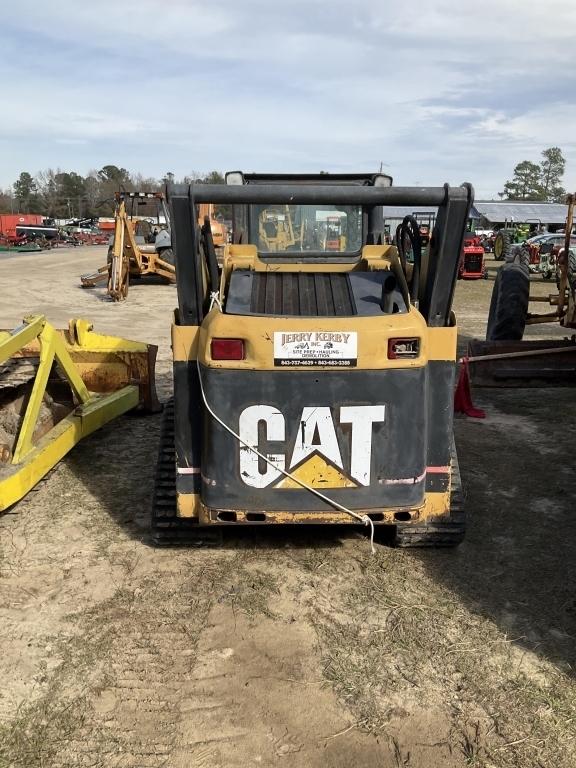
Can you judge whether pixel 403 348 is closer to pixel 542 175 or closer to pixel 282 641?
pixel 282 641

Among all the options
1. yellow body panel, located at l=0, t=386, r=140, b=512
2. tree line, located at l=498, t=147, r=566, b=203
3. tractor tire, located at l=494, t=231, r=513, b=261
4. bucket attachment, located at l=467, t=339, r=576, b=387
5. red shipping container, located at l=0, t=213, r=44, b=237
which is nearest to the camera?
yellow body panel, located at l=0, t=386, r=140, b=512

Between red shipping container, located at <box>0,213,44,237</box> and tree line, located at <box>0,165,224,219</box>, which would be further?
tree line, located at <box>0,165,224,219</box>

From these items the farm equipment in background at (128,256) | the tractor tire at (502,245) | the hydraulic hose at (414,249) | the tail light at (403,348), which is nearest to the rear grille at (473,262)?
the farm equipment in background at (128,256)

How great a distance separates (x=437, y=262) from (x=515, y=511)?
1870mm

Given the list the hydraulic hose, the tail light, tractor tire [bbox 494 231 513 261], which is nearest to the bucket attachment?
the hydraulic hose

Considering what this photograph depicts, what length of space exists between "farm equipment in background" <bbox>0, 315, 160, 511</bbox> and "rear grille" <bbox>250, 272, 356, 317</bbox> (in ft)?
5.30

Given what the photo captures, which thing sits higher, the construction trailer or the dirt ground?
the construction trailer

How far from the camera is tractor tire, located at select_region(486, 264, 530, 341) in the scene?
26.8 ft

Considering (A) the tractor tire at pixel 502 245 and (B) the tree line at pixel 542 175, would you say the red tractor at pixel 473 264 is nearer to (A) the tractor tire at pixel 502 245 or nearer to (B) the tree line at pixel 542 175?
(A) the tractor tire at pixel 502 245

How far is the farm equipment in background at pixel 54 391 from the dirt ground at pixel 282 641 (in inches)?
13.9

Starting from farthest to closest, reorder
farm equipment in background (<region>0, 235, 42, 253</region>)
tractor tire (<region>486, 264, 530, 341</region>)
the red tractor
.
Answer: farm equipment in background (<region>0, 235, 42, 253</region>) → the red tractor → tractor tire (<region>486, 264, 530, 341</region>)

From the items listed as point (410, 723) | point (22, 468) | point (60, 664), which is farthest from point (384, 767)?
point (22, 468)

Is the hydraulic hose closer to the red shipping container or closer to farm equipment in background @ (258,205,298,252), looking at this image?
farm equipment in background @ (258,205,298,252)

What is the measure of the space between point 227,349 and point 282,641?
1.37 metres
